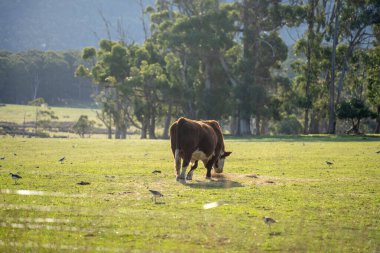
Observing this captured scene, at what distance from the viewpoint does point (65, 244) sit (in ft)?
34.7

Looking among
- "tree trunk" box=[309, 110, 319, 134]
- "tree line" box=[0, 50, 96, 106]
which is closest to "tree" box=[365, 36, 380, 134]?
"tree trunk" box=[309, 110, 319, 134]

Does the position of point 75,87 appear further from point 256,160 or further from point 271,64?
point 256,160

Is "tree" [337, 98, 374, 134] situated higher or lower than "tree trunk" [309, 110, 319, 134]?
higher

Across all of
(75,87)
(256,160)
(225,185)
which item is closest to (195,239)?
(225,185)

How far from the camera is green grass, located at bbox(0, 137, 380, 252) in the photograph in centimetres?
1086

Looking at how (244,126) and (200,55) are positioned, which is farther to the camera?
(200,55)

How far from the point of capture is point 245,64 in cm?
7556

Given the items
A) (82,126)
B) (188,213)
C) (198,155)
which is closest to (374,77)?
(82,126)

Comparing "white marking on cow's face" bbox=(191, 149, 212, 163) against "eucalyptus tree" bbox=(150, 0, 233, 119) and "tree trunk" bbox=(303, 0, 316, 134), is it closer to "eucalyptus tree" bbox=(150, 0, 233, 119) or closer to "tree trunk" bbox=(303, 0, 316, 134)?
"tree trunk" bbox=(303, 0, 316, 134)

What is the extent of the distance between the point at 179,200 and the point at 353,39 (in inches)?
2457

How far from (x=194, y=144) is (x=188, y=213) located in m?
8.03

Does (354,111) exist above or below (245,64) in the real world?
below

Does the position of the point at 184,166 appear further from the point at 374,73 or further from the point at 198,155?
the point at 374,73

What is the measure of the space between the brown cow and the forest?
45.8 metres
